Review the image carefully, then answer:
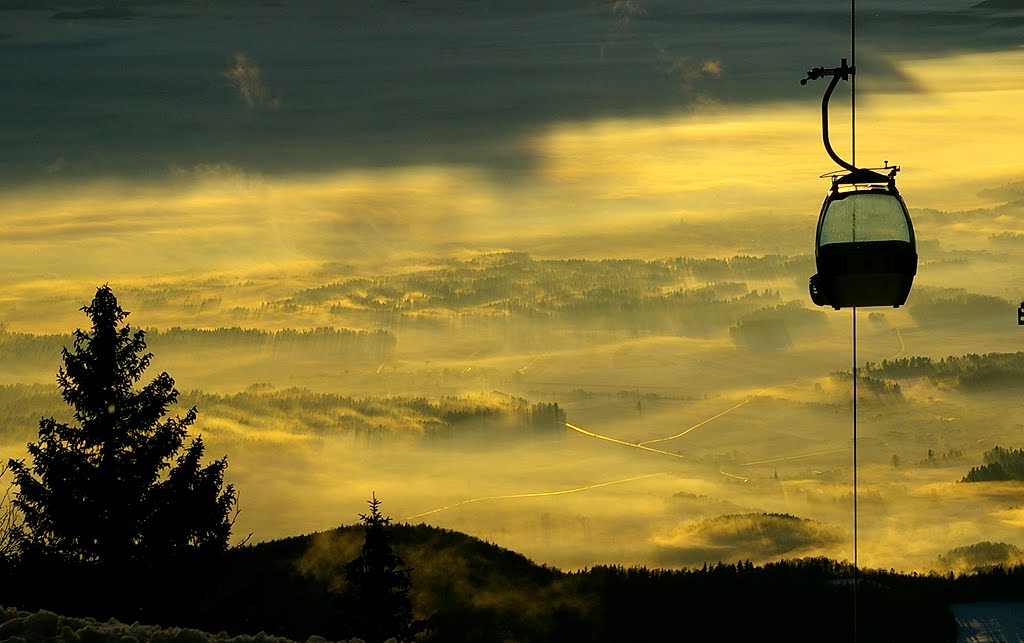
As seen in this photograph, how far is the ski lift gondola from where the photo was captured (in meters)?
16.9

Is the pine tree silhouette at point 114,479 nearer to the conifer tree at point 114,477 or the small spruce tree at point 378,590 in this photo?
the conifer tree at point 114,477

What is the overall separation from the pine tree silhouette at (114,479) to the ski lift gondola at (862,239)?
38.7 metres

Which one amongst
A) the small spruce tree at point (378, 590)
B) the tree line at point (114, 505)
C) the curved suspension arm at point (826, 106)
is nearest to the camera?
the curved suspension arm at point (826, 106)

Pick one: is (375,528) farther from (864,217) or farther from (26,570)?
(864,217)

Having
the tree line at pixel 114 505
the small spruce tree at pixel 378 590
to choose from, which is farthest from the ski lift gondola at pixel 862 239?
the small spruce tree at pixel 378 590

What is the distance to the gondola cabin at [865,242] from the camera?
16891 millimetres

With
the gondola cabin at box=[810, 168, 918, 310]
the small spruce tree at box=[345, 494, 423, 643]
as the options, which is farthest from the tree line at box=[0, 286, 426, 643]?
the gondola cabin at box=[810, 168, 918, 310]

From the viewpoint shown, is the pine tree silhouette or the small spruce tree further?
the small spruce tree

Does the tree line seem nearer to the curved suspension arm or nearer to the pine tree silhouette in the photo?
the pine tree silhouette

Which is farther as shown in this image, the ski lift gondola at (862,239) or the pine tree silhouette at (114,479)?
the pine tree silhouette at (114,479)

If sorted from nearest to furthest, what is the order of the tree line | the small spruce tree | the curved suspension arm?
the curved suspension arm → the tree line → the small spruce tree

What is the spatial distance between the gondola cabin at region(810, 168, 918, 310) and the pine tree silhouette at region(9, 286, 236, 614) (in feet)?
127

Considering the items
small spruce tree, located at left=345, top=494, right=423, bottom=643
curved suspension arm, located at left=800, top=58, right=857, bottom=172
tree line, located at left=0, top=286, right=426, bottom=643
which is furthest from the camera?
small spruce tree, located at left=345, top=494, right=423, bottom=643

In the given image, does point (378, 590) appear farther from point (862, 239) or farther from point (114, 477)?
point (862, 239)
